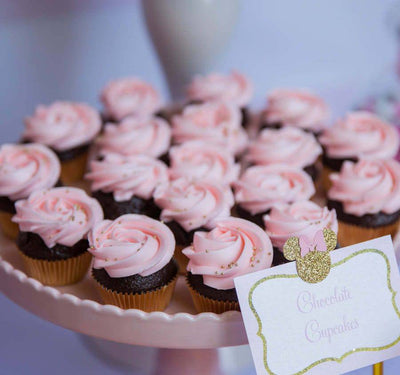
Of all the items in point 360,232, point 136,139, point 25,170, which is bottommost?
point 360,232

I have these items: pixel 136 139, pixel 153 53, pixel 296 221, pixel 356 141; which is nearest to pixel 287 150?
pixel 356 141

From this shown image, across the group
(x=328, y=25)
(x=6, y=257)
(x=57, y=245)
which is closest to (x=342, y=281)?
(x=57, y=245)

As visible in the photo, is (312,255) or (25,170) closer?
(312,255)

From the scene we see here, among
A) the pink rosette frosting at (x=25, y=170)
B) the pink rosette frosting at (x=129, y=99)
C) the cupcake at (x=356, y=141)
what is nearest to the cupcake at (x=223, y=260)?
the pink rosette frosting at (x=25, y=170)

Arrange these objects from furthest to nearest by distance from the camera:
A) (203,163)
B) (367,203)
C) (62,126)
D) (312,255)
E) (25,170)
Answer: (62,126)
(203,163)
(25,170)
(367,203)
(312,255)

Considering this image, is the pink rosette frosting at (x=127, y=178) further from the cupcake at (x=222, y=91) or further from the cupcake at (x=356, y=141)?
the cupcake at (x=222, y=91)

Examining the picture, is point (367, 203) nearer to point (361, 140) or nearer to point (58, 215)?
point (361, 140)

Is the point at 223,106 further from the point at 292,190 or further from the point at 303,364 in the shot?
the point at 303,364
